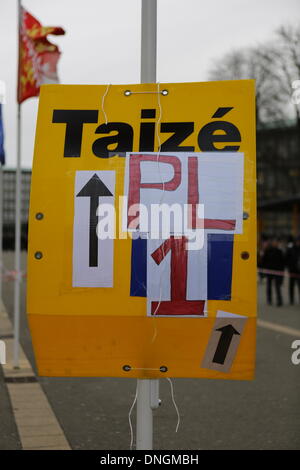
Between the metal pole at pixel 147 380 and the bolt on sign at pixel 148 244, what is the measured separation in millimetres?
132

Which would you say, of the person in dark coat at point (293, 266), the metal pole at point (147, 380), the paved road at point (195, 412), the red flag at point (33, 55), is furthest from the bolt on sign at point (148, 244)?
the person in dark coat at point (293, 266)

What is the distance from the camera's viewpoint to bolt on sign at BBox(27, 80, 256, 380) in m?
2.69

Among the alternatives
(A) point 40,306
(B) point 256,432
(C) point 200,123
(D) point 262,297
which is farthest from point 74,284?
(D) point 262,297

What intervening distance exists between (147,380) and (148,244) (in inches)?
20.6

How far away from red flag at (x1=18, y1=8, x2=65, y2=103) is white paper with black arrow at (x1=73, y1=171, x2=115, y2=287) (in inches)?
287

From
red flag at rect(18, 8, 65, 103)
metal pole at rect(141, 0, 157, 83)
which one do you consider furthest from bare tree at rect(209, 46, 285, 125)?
metal pole at rect(141, 0, 157, 83)

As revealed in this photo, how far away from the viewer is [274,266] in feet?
62.4

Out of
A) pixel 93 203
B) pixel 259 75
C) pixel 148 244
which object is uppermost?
pixel 259 75

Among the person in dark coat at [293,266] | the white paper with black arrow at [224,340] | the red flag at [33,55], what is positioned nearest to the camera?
the white paper with black arrow at [224,340]

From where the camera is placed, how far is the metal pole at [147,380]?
284cm

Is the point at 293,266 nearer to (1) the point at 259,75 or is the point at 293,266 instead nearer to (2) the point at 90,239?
(2) the point at 90,239

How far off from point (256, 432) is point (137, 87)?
413cm

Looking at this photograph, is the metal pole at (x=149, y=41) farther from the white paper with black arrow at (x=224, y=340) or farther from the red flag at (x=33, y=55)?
the red flag at (x=33, y=55)

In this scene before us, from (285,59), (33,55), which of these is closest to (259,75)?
(285,59)
